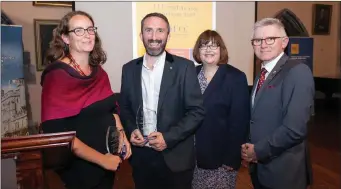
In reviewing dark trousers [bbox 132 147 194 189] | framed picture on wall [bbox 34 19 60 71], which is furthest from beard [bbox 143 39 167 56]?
framed picture on wall [bbox 34 19 60 71]

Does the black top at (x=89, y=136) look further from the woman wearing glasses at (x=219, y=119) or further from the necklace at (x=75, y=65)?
the woman wearing glasses at (x=219, y=119)

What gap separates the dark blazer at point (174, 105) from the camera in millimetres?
1609

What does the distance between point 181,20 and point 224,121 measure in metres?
1.65

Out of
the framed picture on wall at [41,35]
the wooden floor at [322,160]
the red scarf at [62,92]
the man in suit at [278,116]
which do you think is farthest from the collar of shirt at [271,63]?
the framed picture on wall at [41,35]

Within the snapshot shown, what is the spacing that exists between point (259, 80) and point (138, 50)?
175cm

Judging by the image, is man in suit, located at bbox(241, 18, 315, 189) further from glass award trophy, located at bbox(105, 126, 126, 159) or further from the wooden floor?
the wooden floor

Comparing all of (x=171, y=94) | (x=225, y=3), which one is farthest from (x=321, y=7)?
(x=171, y=94)

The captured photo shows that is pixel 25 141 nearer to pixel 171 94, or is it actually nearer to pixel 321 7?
pixel 171 94

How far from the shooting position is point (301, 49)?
559cm

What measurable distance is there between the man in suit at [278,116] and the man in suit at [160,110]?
1.12ft

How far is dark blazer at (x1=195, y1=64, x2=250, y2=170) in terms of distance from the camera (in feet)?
5.65

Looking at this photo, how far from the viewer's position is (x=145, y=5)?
9.62 ft

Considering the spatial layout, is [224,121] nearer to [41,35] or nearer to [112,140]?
[112,140]

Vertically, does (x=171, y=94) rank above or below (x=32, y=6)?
below
